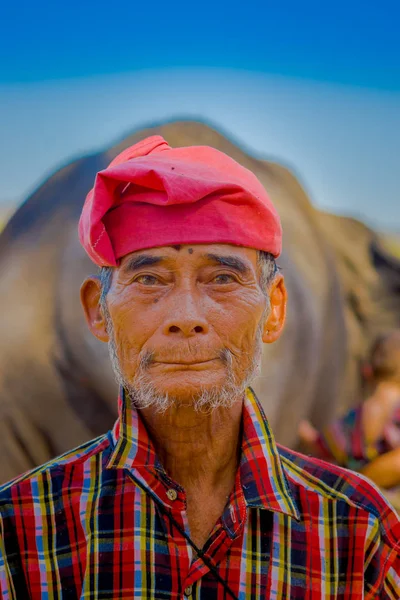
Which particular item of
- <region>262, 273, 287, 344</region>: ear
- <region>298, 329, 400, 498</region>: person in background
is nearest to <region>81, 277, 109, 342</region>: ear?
<region>262, 273, 287, 344</region>: ear

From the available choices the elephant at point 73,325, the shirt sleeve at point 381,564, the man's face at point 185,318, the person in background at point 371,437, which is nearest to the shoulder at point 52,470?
the man's face at point 185,318

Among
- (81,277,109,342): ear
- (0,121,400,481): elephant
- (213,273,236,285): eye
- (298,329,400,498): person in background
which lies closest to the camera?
(213,273,236,285): eye

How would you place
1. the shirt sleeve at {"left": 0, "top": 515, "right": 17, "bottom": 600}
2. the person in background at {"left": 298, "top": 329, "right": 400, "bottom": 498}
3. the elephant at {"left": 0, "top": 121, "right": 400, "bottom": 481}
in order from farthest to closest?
the person in background at {"left": 298, "top": 329, "right": 400, "bottom": 498} → the elephant at {"left": 0, "top": 121, "right": 400, "bottom": 481} → the shirt sleeve at {"left": 0, "top": 515, "right": 17, "bottom": 600}

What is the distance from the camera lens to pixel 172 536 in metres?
1.10

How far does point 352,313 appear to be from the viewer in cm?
400

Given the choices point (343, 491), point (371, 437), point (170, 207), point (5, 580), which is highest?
point (170, 207)

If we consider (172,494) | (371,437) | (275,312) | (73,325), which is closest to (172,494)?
(172,494)

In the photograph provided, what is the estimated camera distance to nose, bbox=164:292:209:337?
3.61 ft

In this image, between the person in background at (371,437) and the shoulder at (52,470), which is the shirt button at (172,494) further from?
the person in background at (371,437)

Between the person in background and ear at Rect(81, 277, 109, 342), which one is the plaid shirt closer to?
ear at Rect(81, 277, 109, 342)

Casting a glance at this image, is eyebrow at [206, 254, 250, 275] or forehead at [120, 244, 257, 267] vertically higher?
forehead at [120, 244, 257, 267]

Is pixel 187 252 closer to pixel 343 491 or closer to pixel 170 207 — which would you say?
pixel 170 207

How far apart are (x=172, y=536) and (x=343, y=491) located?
0.84ft

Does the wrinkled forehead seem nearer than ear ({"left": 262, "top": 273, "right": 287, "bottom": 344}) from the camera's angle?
Yes
